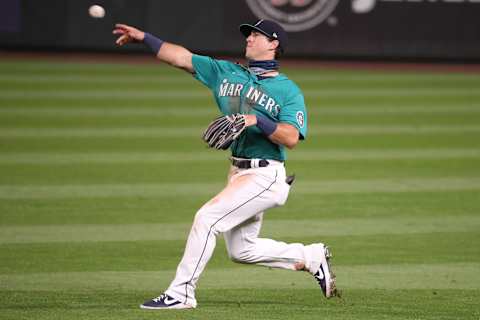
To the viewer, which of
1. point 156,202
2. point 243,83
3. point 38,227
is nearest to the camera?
point 243,83

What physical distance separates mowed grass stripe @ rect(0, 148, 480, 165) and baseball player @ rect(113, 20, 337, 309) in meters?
5.67

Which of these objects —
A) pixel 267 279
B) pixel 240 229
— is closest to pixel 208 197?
pixel 267 279

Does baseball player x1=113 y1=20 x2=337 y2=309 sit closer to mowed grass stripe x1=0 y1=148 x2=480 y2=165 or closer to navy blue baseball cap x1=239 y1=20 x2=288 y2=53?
navy blue baseball cap x1=239 y1=20 x2=288 y2=53

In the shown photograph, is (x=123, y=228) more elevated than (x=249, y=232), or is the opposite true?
(x=249, y=232)

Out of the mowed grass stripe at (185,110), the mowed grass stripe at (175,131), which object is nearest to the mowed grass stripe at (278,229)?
the mowed grass stripe at (175,131)

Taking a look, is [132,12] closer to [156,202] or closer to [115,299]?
[156,202]

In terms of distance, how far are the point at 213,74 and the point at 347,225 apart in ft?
10.4

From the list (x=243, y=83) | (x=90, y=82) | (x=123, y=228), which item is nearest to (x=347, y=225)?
(x=123, y=228)

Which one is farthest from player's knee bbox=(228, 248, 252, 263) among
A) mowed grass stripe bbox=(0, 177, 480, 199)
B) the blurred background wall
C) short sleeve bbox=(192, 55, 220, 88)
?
the blurred background wall

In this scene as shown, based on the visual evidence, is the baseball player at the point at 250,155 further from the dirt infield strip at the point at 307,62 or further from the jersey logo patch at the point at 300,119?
the dirt infield strip at the point at 307,62

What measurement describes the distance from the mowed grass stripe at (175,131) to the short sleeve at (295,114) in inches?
301

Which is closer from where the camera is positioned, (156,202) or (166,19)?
(156,202)

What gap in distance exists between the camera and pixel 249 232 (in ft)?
23.1

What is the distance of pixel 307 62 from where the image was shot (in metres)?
22.1
